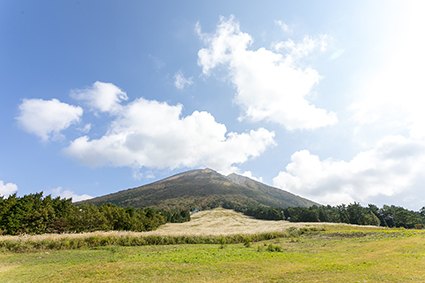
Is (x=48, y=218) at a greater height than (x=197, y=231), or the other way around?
(x=48, y=218)

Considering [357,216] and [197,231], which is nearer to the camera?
[197,231]

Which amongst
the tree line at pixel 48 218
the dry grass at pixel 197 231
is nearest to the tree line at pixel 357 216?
the dry grass at pixel 197 231

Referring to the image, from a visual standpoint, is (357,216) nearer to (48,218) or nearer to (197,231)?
(197,231)

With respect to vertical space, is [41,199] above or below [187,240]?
above

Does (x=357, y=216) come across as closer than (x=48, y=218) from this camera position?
No

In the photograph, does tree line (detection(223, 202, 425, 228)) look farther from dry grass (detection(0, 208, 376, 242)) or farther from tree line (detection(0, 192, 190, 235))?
tree line (detection(0, 192, 190, 235))

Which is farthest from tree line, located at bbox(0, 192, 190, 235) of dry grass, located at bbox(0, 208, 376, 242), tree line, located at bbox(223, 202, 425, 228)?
tree line, located at bbox(223, 202, 425, 228)

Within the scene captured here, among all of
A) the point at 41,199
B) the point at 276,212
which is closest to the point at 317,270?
the point at 41,199

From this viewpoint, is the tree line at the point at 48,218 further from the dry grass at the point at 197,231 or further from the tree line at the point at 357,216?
the tree line at the point at 357,216

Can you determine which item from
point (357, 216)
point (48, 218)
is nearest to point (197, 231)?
point (48, 218)

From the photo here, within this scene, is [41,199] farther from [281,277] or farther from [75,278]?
[281,277]

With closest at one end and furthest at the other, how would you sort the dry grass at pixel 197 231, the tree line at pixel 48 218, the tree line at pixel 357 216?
the dry grass at pixel 197 231 → the tree line at pixel 48 218 → the tree line at pixel 357 216

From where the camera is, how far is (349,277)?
514 inches

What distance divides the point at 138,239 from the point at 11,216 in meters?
32.3
